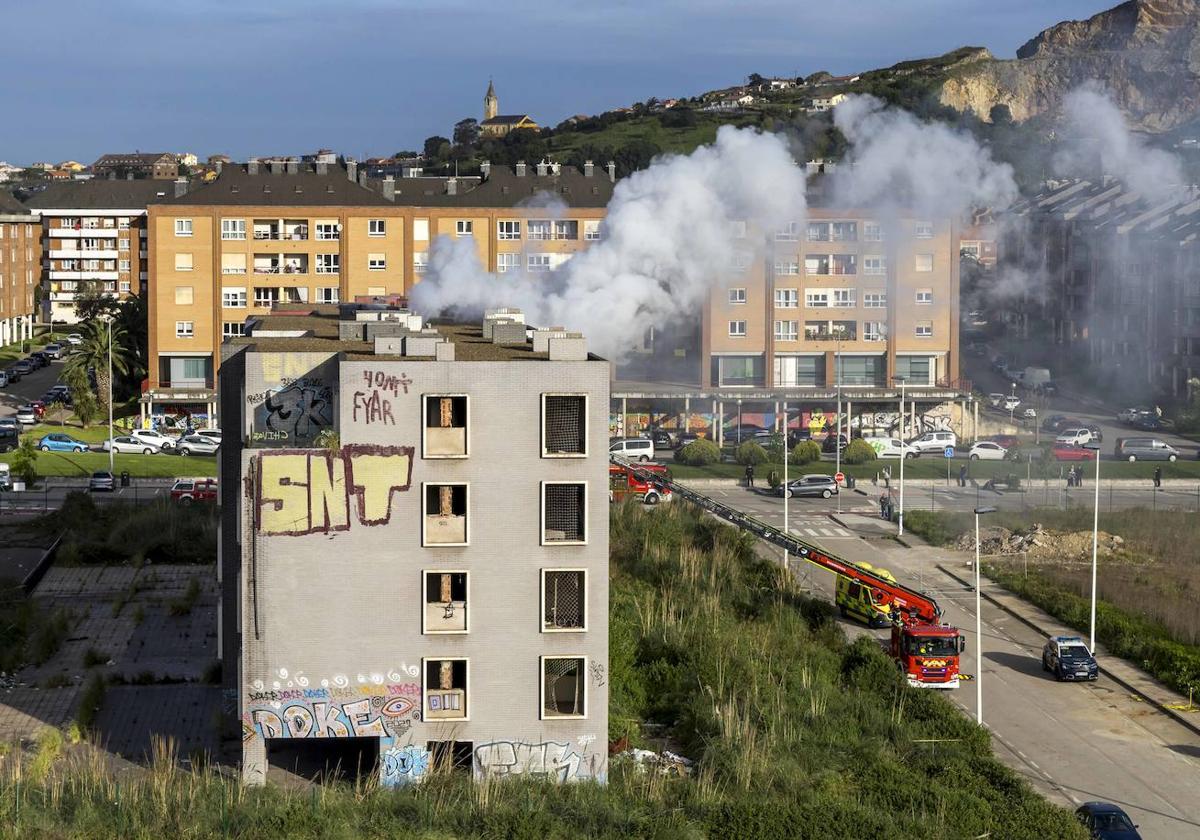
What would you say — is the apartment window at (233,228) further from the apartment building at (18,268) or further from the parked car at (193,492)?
the apartment building at (18,268)

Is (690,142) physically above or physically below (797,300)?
above

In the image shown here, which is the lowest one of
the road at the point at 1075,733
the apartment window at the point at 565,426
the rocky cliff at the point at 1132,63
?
the road at the point at 1075,733

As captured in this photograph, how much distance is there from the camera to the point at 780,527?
61.9 meters

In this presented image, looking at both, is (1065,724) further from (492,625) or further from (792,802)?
(492,625)

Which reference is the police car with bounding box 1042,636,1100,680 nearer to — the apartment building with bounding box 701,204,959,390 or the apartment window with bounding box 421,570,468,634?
the apartment window with bounding box 421,570,468,634

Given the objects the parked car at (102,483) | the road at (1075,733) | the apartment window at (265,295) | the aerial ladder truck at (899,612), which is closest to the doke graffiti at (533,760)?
the road at (1075,733)

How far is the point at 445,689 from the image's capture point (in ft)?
105

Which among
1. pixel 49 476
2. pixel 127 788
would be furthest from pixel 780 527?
pixel 127 788

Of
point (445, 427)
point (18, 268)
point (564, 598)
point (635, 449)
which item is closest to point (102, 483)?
point (635, 449)

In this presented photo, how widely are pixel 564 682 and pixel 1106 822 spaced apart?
979 cm

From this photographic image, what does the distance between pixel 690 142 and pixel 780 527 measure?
322ft

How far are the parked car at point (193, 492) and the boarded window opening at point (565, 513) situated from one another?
3323 cm

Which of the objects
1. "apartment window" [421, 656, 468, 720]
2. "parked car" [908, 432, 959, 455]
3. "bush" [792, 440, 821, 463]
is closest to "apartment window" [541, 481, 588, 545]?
"apartment window" [421, 656, 468, 720]

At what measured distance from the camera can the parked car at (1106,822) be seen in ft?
98.6
